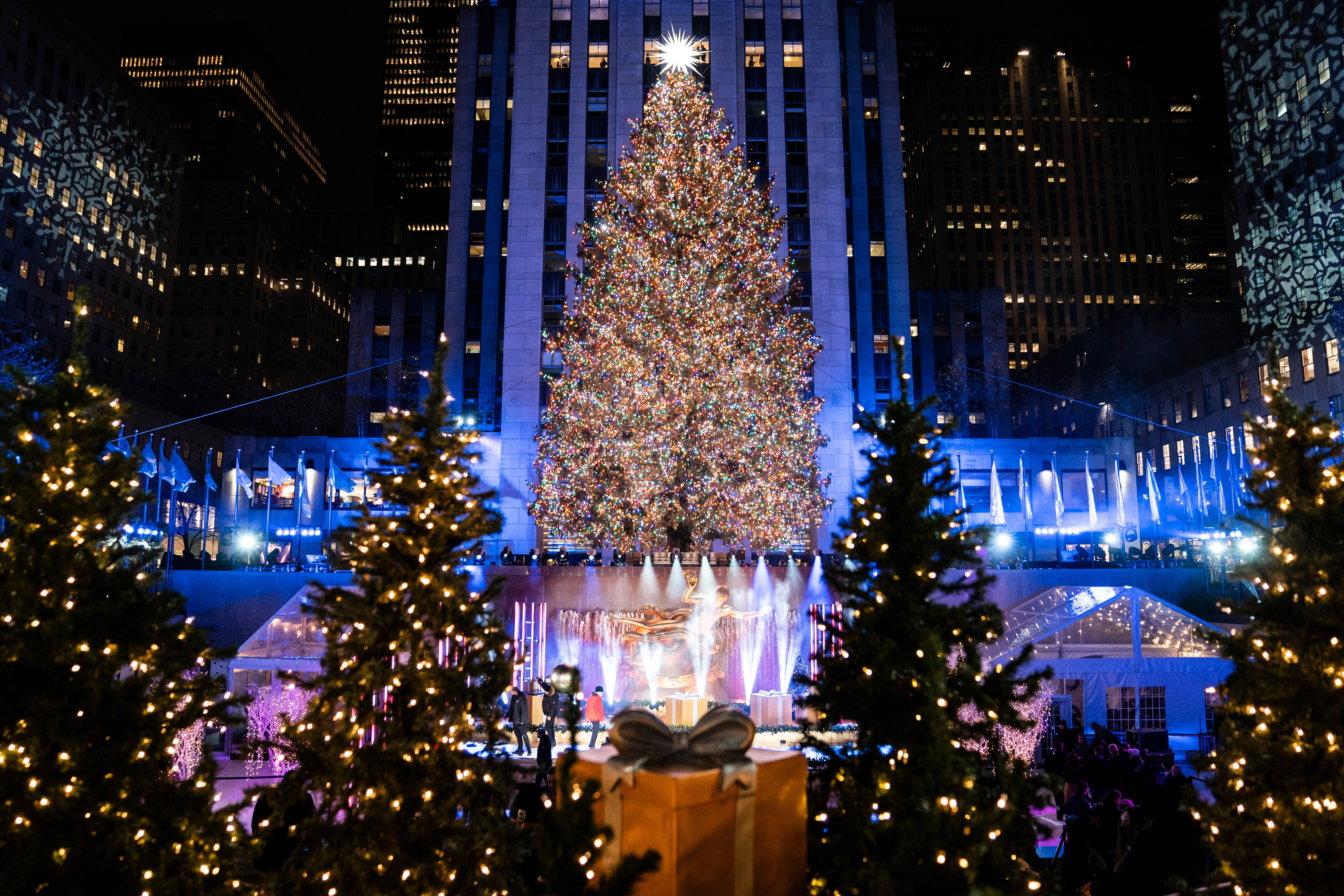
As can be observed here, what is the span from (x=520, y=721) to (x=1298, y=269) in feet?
171

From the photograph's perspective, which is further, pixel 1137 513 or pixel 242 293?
pixel 242 293

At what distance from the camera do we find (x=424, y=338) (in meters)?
69.6

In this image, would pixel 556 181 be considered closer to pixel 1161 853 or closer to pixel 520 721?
pixel 520 721

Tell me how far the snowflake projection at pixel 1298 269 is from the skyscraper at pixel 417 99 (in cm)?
15348

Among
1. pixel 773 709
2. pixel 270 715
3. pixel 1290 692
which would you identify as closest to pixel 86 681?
pixel 1290 692

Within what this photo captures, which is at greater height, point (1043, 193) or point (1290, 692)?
point (1043, 193)

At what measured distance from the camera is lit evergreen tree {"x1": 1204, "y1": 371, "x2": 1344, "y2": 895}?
19.4ft

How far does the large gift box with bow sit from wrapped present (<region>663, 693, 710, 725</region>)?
12.3 metres

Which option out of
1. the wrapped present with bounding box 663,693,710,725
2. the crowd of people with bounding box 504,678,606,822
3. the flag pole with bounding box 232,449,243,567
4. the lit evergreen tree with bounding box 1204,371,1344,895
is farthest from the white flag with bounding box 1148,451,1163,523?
the flag pole with bounding box 232,449,243,567

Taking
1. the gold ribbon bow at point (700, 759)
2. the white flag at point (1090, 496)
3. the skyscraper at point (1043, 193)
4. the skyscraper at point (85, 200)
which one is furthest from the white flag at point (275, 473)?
the skyscraper at point (1043, 193)

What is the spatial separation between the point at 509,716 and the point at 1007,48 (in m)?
141

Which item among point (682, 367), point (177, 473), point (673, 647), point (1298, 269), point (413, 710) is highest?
point (1298, 269)

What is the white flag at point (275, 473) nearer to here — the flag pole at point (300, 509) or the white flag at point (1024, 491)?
the flag pole at point (300, 509)

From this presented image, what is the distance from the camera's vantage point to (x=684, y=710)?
17.9m
